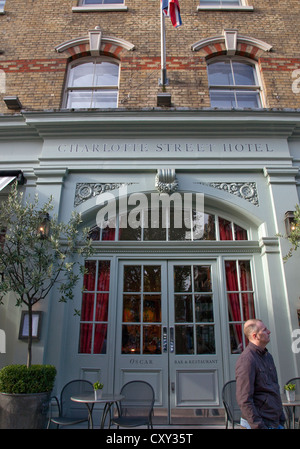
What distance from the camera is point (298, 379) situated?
16.2 feet

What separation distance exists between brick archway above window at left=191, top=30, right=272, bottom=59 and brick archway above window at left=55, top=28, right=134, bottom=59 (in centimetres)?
174

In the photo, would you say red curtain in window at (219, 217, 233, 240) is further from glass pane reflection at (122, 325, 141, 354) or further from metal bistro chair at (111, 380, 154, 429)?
metal bistro chair at (111, 380, 154, 429)

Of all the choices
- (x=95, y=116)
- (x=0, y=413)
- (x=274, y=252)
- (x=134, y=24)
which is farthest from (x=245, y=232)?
(x=134, y=24)

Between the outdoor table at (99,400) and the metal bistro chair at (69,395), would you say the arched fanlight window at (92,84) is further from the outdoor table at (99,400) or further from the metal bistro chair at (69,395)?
the outdoor table at (99,400)

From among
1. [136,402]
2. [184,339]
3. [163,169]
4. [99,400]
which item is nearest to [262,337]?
[99,400]

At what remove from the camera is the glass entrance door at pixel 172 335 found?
5289 millimetres

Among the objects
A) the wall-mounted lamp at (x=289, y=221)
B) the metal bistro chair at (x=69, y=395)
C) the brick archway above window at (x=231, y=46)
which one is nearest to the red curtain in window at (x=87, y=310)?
the metal bistro chair at (x=69, y=395)

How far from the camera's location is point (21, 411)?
4.14 m

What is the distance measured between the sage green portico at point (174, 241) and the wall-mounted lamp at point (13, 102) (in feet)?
1.81

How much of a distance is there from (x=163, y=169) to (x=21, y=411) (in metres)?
4.44

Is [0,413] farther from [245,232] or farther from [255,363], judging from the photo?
[245,232]

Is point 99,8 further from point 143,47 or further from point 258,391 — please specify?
point 258,391

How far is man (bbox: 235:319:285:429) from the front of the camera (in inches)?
101
